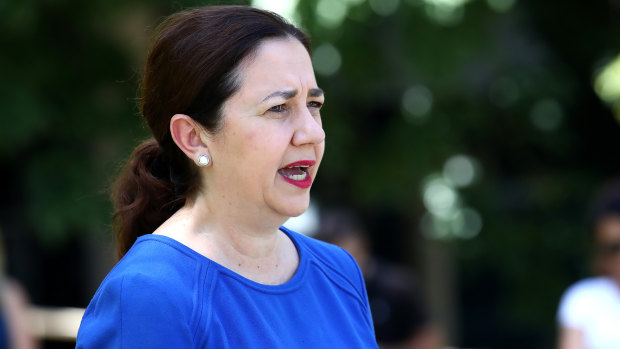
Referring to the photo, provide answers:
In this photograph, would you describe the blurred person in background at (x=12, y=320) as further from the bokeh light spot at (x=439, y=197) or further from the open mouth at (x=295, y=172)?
the bokeh light spot at (x=439, y=197)

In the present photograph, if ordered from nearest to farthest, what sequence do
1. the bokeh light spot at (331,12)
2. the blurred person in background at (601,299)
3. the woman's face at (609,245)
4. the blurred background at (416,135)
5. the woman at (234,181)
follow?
the woman at (234,181) < the blurred person in background at (601,299) < the woman's face at (609,245) < the bokeh light spot at (331,12) < the blurred background at (416,135)

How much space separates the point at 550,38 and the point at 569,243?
1.77 m

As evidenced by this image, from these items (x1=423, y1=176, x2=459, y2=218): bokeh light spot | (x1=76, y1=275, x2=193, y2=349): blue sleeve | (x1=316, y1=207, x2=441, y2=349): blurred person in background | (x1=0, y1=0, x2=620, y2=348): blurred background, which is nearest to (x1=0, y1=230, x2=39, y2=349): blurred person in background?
(x1=0, y1=0, x2=620, y2=348): blurred background

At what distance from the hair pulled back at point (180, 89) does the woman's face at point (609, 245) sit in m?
2.25

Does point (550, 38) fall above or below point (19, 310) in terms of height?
above

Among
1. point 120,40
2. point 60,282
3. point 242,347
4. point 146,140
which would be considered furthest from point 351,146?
point 242,347

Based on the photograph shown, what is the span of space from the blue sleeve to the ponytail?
39 cm

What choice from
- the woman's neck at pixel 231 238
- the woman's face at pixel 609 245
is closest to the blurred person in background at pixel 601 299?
the woman's face at pixel 609 245

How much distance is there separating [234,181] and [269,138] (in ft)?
0.44

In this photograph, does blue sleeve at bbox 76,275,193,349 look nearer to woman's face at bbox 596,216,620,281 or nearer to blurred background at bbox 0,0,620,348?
woman's face at bbox 596,216,620,281

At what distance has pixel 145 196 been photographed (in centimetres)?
207

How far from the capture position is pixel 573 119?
7480 mm

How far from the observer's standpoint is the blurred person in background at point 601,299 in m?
3.66

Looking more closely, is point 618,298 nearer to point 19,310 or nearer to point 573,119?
point 19,310
